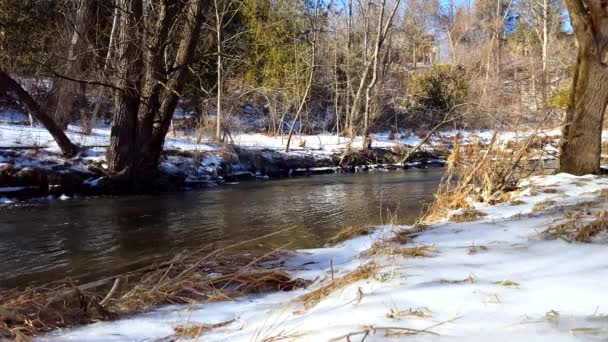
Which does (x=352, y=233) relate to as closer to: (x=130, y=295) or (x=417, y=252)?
(x=417, y=252)

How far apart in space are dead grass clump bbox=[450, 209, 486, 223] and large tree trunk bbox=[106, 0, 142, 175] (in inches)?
310

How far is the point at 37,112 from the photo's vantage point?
420 inches

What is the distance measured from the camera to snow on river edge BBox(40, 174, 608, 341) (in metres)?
1.68

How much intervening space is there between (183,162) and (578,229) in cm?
1130

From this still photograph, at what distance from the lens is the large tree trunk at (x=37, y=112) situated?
34.9 feet

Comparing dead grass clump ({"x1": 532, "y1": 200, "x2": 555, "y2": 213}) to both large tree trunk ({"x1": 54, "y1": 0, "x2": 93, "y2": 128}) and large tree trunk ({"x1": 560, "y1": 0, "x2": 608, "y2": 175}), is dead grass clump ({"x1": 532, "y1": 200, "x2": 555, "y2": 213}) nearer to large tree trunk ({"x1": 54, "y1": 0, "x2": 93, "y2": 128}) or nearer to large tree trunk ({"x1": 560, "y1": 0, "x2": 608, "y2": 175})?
large tree trunk ({"x1": 560, "y1": 0, "x2": 608, "y2": 175})

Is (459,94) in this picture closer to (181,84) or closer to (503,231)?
(181,84)

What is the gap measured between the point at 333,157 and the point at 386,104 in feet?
40.6

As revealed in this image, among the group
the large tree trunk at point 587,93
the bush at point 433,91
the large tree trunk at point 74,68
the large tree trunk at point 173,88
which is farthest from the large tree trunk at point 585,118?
the bush at point 433,91

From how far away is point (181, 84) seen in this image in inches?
441

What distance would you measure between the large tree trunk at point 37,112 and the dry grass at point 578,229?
35.9 ft

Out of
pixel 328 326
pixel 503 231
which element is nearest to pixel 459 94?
pixel 503 231

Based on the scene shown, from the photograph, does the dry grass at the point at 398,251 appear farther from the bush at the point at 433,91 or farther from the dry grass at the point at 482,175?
the bush at the point at 433,91

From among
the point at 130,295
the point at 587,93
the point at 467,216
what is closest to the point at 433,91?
the point at 587,93
